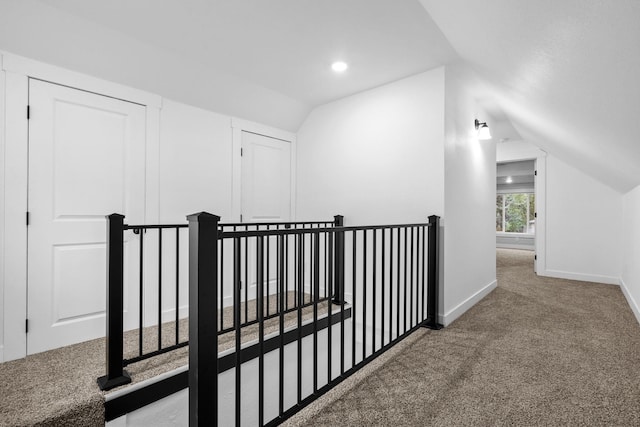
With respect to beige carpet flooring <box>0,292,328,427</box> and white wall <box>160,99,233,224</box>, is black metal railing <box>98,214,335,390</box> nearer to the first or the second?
beige carpet flooring <box>0,292,328,427</box>

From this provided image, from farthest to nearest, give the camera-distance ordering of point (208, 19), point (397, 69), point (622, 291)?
point (622, 291)
point (397, 69)
point (208, 19)

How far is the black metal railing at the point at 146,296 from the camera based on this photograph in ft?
5.75

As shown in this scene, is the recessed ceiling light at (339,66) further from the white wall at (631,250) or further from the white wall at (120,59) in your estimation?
the white wall at (631,250)

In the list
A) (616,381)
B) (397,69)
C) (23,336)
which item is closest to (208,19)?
(397,69)

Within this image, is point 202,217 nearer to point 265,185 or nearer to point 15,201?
point 15,201

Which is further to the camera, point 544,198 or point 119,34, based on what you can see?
Answer: point 544,198

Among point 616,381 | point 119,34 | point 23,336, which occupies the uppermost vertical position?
point 119,34

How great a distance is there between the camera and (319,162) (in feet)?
12.1

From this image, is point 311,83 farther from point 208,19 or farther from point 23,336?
point 23,336

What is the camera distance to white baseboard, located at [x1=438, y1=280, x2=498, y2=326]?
2.78 m

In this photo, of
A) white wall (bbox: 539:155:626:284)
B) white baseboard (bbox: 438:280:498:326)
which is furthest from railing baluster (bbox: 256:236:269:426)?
white wall (bbox: 539:155:626:284)

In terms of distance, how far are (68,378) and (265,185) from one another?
2419 millimetres

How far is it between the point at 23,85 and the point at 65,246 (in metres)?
1.14

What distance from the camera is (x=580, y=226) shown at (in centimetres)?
471
